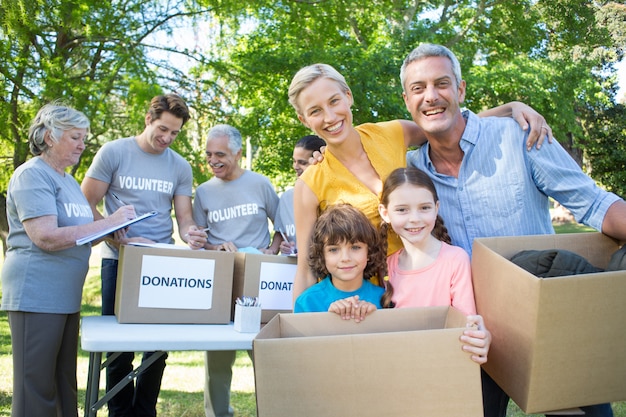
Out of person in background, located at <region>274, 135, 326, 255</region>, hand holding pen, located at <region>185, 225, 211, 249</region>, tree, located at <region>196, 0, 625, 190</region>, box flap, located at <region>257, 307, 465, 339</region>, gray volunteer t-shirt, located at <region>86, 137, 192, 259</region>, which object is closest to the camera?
box flap, located at <region>257, 307, 465, 339</region>

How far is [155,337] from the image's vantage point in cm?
228

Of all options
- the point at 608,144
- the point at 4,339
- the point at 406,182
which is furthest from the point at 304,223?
the point at 608,144

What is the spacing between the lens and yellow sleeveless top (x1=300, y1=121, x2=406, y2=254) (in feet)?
6.65

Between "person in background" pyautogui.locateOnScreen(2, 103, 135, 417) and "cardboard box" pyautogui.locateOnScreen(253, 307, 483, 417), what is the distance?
1.55 metres

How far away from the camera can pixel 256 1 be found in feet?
22.3

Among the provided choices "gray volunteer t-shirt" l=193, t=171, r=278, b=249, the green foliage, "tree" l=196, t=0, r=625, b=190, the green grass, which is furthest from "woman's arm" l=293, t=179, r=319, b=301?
the green foliage

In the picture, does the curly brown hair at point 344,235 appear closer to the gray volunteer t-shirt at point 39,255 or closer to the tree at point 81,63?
the gray volunteer t-shirt at point 39,255

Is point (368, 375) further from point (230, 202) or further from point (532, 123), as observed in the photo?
point (230, 202)

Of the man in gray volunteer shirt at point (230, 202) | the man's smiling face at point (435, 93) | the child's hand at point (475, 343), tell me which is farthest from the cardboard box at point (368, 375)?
the man in gray volunteer shirt at point (230, 202)

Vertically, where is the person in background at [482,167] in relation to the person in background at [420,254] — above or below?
above

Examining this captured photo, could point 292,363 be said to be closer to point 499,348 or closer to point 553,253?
point 499,348

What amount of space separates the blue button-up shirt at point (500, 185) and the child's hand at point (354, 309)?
58 centimetres

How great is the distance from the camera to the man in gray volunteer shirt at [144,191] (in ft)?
10.1

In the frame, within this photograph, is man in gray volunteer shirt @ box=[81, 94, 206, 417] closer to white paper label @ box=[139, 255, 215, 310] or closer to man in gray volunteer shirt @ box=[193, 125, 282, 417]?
man in gray volunteer shirt @ box=[193, 125, 282, 417]
